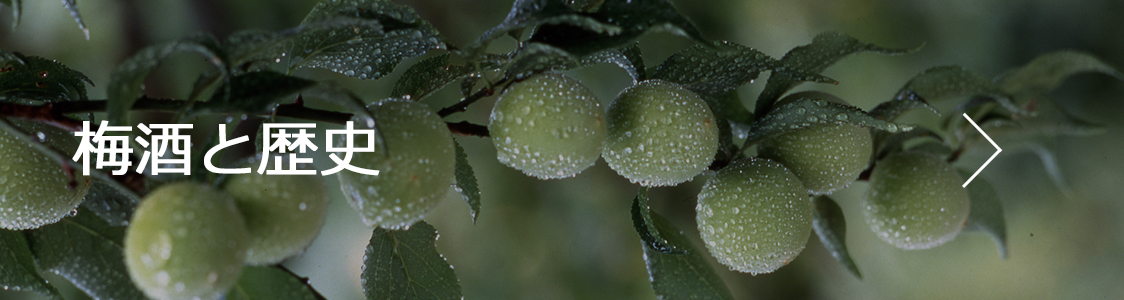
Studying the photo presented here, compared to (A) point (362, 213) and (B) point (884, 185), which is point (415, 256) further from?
(B) point (884, 185)

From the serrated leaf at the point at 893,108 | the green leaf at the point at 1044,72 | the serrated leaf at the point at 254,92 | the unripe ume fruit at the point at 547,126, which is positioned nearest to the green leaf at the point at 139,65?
the serrated leaf at the point at 254,92

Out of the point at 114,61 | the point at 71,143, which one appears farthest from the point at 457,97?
the point at 71,143

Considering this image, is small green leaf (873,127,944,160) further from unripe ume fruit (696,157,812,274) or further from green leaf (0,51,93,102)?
green leaf (0,51,93,102)

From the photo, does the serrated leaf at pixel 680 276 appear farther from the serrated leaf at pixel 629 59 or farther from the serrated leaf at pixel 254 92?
the serrated leaf at pixel 254 92

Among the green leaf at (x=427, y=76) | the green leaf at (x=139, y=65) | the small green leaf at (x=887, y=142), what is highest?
the green leaf at (x=139, y=65)

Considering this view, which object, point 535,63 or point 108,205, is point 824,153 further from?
point 108,205

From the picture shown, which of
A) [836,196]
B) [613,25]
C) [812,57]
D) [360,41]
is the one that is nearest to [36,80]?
[360,41]

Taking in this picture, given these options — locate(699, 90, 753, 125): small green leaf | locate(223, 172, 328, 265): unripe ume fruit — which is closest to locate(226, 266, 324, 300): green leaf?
locate(223, 172, 328, 265): unripe ume fruit
